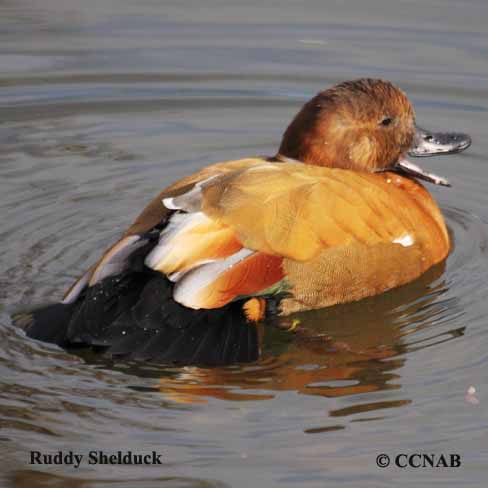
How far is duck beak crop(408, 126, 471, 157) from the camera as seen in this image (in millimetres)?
7242

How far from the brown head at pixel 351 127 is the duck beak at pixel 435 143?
17 centimetres

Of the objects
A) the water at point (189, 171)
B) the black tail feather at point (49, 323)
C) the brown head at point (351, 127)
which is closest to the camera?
the water at point (189, 171)

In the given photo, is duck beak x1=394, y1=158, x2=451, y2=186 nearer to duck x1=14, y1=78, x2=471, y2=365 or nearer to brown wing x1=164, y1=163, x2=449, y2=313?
duck x1=14, y1=78, x2=471, y2=365

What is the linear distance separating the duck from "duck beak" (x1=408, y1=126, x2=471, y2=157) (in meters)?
0.17

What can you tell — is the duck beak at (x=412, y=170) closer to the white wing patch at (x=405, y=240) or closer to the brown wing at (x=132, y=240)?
the white wing patch at (x=405, y=240)

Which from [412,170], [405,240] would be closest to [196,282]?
[405,240]

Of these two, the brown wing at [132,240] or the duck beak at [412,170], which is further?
the duck beak at [412,170]

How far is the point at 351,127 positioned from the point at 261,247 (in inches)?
46.1

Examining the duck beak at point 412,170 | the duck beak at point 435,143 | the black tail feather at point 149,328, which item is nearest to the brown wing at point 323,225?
the black tail feather at point 149,328

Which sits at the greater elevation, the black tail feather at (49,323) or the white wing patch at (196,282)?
the white wing patch at (196,282)

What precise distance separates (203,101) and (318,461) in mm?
5075

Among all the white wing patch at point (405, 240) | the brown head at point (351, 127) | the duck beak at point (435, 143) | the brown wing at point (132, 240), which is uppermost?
the brown head at point (351, 127)

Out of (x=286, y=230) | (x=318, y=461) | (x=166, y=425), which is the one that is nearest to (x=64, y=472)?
(x=166, y=425)

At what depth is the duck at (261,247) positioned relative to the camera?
581 centimetres
